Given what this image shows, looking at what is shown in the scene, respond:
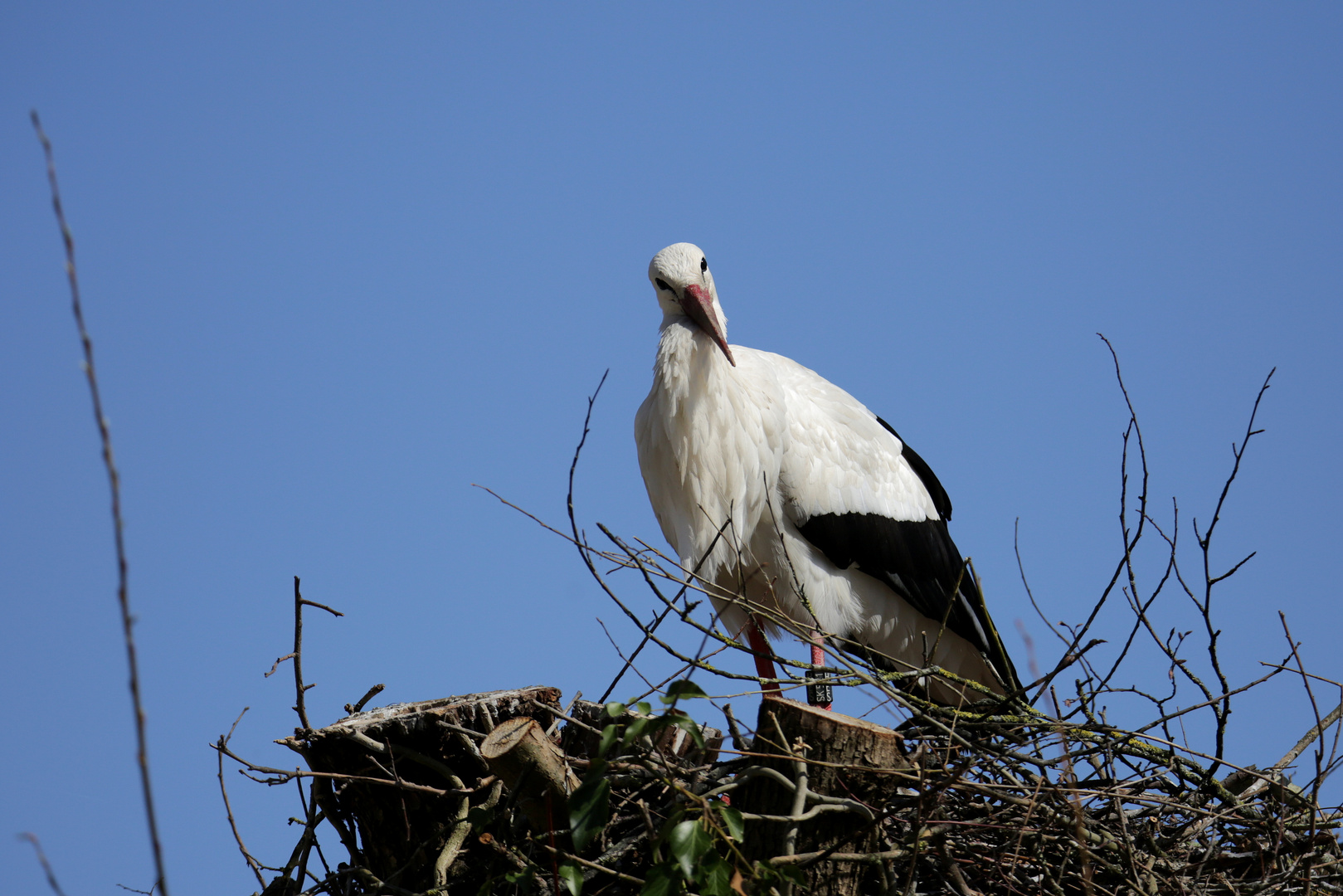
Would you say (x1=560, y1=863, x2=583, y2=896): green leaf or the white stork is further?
the white stork

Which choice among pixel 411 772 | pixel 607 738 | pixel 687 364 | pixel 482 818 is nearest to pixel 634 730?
pixel 607 738

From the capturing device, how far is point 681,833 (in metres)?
1.54

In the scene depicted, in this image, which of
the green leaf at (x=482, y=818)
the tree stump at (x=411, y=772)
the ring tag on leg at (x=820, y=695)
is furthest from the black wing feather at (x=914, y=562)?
the green leaf at (x=482, y=818)

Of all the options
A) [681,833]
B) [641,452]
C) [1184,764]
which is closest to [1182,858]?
[1184,764]

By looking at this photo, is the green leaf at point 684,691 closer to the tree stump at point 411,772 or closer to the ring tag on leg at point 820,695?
the tree stump at point 411,772

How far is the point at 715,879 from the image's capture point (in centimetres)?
153

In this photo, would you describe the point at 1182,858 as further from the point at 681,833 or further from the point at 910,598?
the point at 910,598

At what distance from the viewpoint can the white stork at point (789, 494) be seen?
3.54 metres

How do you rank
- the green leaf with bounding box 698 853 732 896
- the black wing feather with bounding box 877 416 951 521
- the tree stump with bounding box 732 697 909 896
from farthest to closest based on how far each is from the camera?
the black wing feather with bounding box 877 416 951 521 < the tree stump with bounding box 732 697 909 896 < the green leaf with bounding box 698 853 732 896

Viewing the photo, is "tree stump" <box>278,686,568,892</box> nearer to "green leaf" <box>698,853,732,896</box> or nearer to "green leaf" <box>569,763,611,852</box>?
"green leaf" <box>569,763,611,852</box>

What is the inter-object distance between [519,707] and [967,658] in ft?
7.95

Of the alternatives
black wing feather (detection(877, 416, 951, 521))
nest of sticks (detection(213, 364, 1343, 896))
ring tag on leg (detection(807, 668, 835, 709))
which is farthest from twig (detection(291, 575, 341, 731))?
black wing feather (detection(877, 416, 951, 521))

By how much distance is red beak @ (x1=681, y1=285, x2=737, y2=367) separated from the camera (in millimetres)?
3449

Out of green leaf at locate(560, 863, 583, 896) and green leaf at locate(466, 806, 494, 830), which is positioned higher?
green leaf at locate(466, 806, 494, 830)
